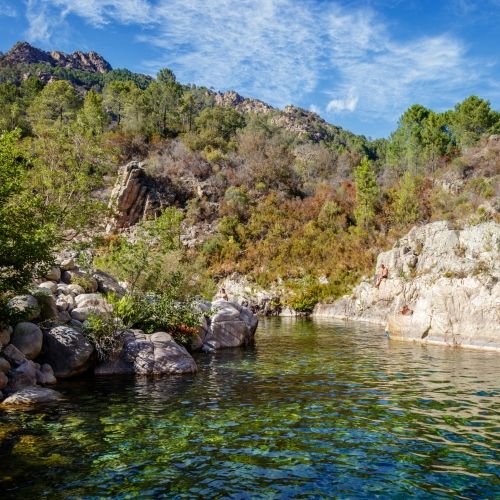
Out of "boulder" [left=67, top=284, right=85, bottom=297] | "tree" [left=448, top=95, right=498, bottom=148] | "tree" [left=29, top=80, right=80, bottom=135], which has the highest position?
"tree" [left=29, top=80, right=80, bottom=135]

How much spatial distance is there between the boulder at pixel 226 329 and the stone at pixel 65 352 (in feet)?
28.9

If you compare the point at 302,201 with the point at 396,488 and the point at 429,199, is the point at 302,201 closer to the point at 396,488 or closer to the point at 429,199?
the point at 429,199

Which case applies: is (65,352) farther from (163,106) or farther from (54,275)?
(163,106)

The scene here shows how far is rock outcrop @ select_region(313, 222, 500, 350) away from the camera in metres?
28.0

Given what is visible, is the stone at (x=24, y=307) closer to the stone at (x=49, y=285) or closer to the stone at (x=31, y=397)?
the stone at (x=31, y=397)

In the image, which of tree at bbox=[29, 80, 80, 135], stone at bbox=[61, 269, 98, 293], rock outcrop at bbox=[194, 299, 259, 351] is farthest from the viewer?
tree at bbox=[29, 80, 80, 135]

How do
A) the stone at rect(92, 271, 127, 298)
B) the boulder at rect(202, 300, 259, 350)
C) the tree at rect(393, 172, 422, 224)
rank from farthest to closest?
the tree at rect(393, 172, 422, 224), the boulder at rect(202, 300, 259, 350), the stone at rect(92, 271, 127, 298)

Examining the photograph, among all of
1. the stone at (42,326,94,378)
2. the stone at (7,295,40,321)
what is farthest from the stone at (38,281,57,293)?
the stone at (42,326,94,378)

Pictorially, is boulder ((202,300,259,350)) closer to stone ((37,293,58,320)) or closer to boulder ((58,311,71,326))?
boulder ((58,311,71,326))

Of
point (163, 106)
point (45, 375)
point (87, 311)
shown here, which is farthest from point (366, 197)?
point (45, 375)

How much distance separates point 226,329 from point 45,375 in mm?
12657

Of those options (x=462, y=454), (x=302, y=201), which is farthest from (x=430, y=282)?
(x=302, y=201)

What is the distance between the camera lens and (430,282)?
33875mm

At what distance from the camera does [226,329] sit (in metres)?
28.2
